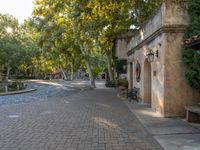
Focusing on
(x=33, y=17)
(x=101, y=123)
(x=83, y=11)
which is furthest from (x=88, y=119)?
(x=33, y=17)

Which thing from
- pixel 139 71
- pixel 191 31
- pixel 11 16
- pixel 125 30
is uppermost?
pixel 11 16

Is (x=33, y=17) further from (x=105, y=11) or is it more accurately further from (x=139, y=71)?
(x=139, y=71)

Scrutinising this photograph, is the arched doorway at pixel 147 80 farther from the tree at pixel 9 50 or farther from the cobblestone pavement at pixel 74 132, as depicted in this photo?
the tree at pixel 9 50

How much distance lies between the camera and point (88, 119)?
8945mm

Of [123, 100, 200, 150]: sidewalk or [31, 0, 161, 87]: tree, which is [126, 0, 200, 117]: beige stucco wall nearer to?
[123, 100, 200, 150]: sidewalk

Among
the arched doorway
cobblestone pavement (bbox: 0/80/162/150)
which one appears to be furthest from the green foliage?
the arched doorway

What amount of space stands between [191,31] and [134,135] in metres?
4.74

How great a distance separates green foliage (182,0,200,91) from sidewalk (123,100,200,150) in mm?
1621

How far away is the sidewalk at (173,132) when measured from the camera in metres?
5.66

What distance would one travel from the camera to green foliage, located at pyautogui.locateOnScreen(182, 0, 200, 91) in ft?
28.6

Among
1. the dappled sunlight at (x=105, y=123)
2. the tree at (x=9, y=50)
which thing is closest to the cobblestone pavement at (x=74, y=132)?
the dappled sunlight at (x=105, y=123)

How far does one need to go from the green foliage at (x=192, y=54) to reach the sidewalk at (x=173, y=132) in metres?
1.62

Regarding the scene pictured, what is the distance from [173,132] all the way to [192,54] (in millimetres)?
3365

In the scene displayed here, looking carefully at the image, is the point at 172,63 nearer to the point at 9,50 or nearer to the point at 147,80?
the point at 147,80
